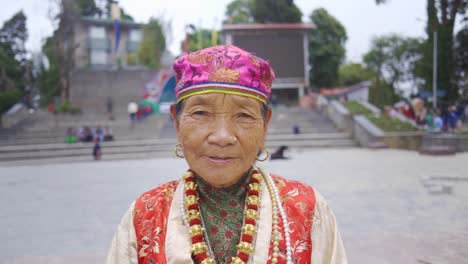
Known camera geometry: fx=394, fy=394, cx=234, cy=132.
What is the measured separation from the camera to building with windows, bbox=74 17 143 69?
4916 cm

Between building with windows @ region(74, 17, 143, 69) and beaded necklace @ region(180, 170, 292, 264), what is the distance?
4766 centimetres

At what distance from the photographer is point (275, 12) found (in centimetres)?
3803

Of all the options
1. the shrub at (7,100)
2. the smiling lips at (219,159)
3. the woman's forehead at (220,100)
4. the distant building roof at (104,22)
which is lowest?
the shrub at (7,100)

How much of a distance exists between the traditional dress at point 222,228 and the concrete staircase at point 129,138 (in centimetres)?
1540

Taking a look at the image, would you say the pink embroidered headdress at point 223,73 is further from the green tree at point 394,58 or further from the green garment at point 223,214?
the green tree at point 394,58

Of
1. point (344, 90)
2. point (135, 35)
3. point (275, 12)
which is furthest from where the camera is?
point (135, 35)

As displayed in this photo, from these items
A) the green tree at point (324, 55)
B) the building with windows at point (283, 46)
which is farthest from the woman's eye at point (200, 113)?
the green tree at point (324, 55)

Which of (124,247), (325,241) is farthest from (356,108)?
(124,247)

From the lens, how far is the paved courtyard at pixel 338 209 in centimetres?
411

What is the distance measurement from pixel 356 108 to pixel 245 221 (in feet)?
74.9

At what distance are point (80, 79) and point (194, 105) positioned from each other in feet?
123

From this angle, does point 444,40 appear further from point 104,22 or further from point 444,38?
point 104,22

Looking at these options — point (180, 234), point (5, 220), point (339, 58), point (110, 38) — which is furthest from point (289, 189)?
point (110, 38)

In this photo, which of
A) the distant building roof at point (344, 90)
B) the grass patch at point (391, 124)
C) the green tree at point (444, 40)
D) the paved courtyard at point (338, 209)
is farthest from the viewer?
the distant building roof at point (344, 90)
